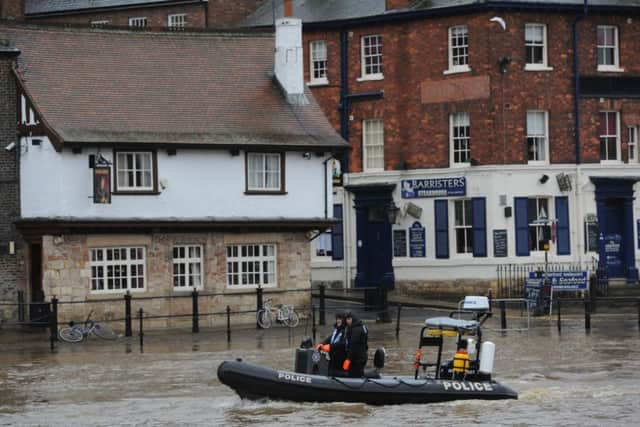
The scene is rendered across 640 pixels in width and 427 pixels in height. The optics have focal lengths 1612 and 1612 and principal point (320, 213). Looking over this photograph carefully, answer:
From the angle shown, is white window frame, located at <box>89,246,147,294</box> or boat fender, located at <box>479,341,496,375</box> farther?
white window frame, located at <box>89,246,147,294</box>

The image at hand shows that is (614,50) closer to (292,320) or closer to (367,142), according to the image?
(367,142)

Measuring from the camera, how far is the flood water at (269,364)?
26.8 metres

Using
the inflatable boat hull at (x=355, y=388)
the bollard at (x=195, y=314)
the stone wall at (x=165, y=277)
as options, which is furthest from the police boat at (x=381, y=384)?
the bollard at (x=195, y=314)

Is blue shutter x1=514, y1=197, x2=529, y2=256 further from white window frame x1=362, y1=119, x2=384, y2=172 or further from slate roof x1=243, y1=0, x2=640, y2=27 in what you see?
slate roof x1=243, y1=0, x2=640, y2=27

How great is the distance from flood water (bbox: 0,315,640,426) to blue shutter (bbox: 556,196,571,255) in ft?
26.6

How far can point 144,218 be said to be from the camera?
4322 centimetres

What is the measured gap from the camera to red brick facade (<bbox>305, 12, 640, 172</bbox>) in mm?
52250

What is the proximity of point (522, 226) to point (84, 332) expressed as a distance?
17043 millimetres

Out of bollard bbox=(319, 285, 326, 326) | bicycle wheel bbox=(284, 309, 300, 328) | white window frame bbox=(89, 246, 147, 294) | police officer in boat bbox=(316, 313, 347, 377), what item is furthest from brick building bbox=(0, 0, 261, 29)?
police officer in boat bbox=(316, 313, 347, 377)

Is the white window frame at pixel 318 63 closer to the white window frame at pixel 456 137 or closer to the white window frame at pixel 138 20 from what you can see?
the white window frame at pixel 456 137

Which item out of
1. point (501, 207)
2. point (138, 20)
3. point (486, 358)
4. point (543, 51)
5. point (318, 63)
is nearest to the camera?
point (486, 358)

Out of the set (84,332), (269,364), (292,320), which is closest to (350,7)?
(292,320)

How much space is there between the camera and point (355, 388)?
2739cm

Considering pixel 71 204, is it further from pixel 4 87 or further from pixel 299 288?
pixel 299 288
